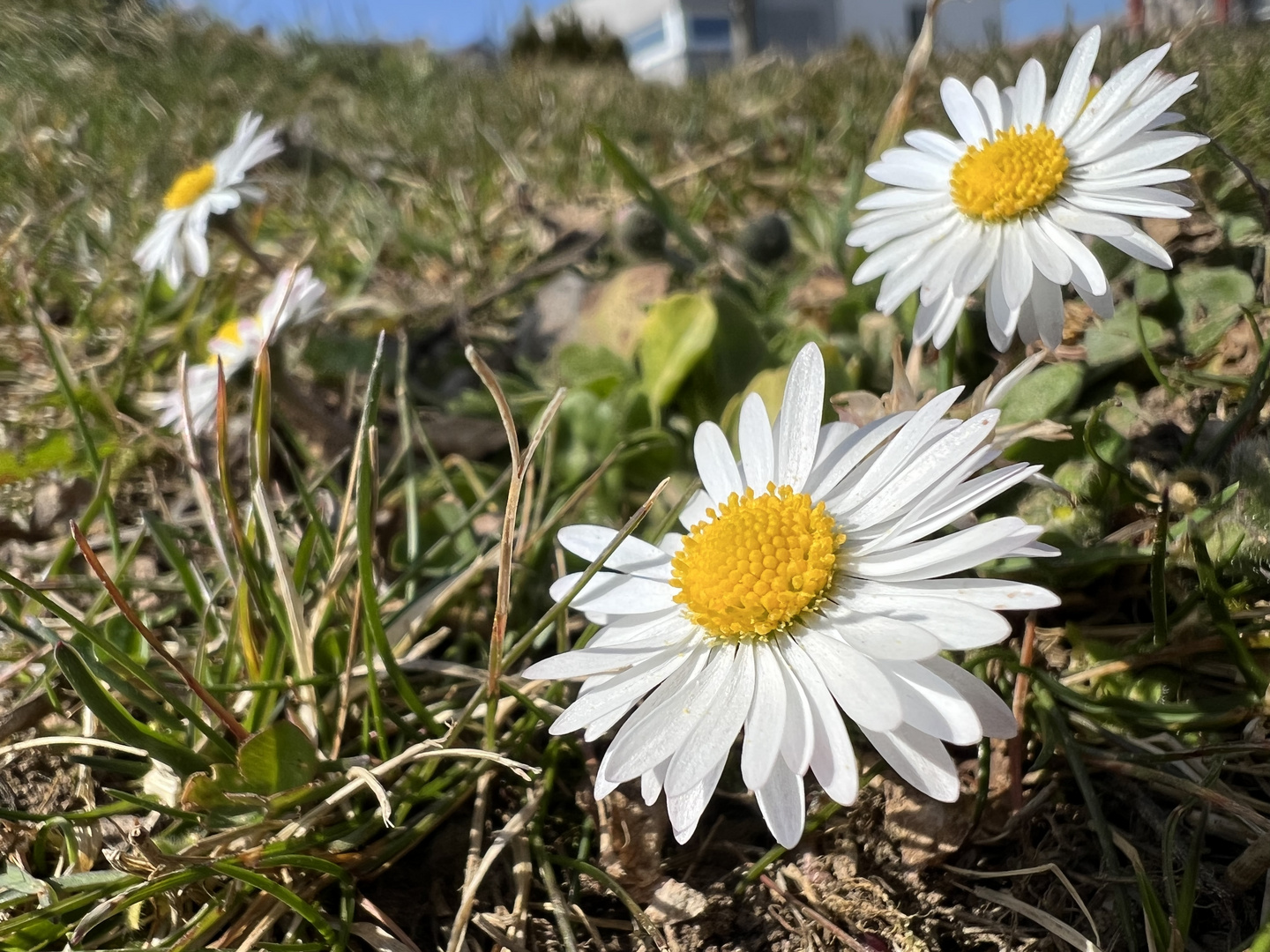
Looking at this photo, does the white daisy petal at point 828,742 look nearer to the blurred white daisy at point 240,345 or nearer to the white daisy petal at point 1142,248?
the white daisy petal at point 1142,248

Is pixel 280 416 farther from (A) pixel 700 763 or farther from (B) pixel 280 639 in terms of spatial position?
(A) pixel 700 763

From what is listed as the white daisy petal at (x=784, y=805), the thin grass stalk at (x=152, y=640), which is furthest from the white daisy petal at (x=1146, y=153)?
the thin grass stalk at (x=152, y=640)

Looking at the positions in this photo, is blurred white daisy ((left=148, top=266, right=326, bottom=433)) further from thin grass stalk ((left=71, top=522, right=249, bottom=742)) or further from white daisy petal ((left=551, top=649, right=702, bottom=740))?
white daisy petal ((left=551, top=649, right=702, bottom=740))

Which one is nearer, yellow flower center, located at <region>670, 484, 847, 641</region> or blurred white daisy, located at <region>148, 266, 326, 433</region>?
yellow flower center, located at <region>670, 484, 847, 641</region>

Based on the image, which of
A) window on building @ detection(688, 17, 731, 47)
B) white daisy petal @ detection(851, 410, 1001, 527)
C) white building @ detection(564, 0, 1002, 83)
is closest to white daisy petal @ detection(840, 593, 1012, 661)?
white daisy petal @ detection(851, 410, 1001, 527)

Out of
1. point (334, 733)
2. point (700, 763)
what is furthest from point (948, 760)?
point (334, 733)
